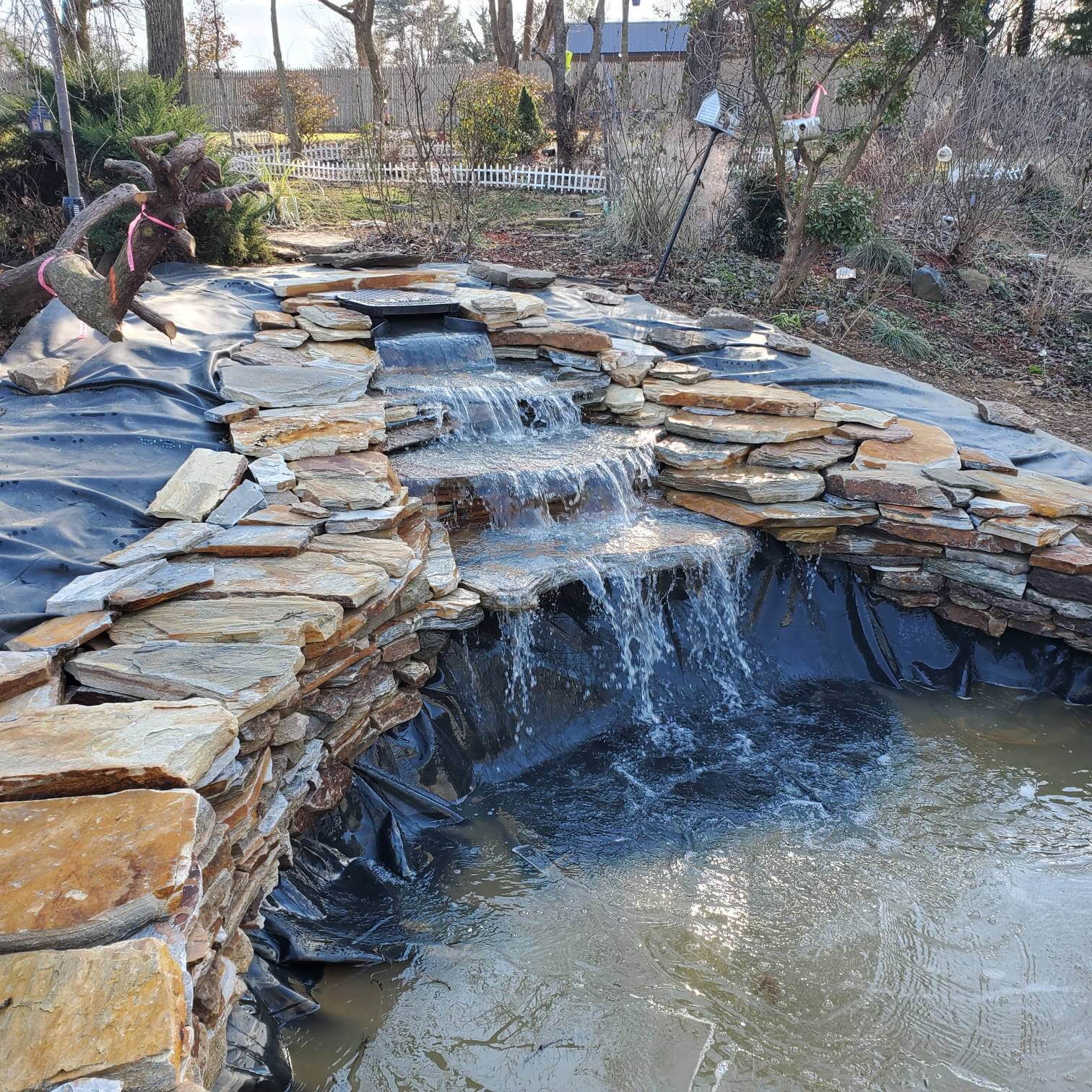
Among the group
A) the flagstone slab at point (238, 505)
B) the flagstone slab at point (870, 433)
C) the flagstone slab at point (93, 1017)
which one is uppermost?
the flagstone slab at point (238, 505)

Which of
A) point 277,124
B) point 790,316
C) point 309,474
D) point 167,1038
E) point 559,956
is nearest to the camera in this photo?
point 167,1038

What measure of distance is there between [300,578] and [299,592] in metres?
0.10

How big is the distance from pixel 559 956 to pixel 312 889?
834 mm

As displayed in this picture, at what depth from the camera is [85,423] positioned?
3.71 metres

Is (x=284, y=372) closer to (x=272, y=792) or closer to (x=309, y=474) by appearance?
(x=309, y=474)

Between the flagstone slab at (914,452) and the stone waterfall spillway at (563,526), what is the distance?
2.76 ft

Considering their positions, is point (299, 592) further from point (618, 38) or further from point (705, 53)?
point (618, 38)

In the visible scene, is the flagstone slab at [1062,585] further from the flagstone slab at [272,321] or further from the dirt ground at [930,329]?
the flagstone slab at [272,321]

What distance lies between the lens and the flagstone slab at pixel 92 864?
162cm

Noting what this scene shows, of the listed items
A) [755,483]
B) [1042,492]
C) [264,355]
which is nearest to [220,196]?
[264,355]

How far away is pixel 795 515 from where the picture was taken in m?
4.27

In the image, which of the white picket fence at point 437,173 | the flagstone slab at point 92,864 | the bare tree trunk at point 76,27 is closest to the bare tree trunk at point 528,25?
the white picket fence at point 437,173

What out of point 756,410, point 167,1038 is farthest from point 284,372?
point 167,1038

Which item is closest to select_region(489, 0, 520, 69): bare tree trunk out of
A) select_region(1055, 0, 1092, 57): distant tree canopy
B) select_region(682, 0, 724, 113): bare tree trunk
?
select_region(682, 0, 724, 113): bare tree trunk
